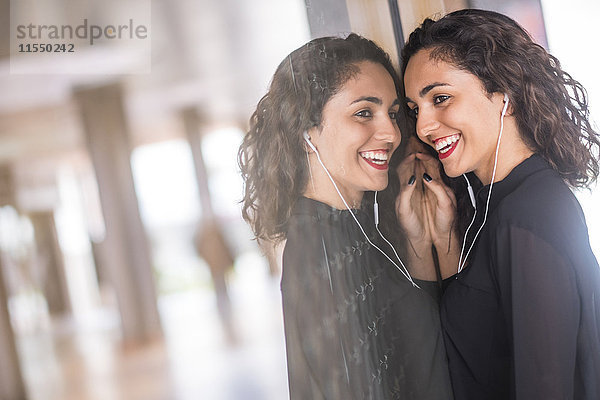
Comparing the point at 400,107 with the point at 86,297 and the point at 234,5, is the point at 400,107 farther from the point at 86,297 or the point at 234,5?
the point at 86,297

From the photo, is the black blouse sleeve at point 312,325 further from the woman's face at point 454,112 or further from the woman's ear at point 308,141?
the woman's face at point 454,112

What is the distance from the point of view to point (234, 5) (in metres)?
0.73

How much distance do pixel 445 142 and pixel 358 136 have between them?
17 centimetres

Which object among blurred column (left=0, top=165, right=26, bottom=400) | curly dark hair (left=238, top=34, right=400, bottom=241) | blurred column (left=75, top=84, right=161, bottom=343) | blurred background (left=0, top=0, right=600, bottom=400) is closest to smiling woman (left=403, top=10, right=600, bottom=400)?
curly dark hair (left=238, top=34, right=400, bottom=241)

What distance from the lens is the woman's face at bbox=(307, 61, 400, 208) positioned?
877 mm

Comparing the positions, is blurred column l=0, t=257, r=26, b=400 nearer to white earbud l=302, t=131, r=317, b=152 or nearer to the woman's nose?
white earbud l=302, t=131, r=317, b=152

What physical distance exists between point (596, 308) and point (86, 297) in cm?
80

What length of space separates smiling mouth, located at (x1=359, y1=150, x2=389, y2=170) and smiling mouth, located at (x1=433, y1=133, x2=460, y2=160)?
97 mm

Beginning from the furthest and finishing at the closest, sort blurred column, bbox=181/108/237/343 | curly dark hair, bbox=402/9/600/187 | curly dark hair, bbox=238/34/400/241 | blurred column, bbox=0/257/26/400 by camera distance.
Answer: curly dark hair, bbox=402/9/600/187 < curly dark hair, bbox=238/34/400/241 < blurred column, bbox=181/108/237/343 < blurred column, bbox=0/257/26/400

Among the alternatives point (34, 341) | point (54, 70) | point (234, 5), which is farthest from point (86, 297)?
point (234, 5)

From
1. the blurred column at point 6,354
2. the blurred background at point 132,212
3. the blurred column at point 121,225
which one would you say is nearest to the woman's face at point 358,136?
the blurred background at point 132,212

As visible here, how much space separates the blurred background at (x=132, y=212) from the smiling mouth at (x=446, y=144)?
377mm

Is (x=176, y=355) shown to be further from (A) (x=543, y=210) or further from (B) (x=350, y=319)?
(A) (x=543, y=210)

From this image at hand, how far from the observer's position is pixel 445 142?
979mm
